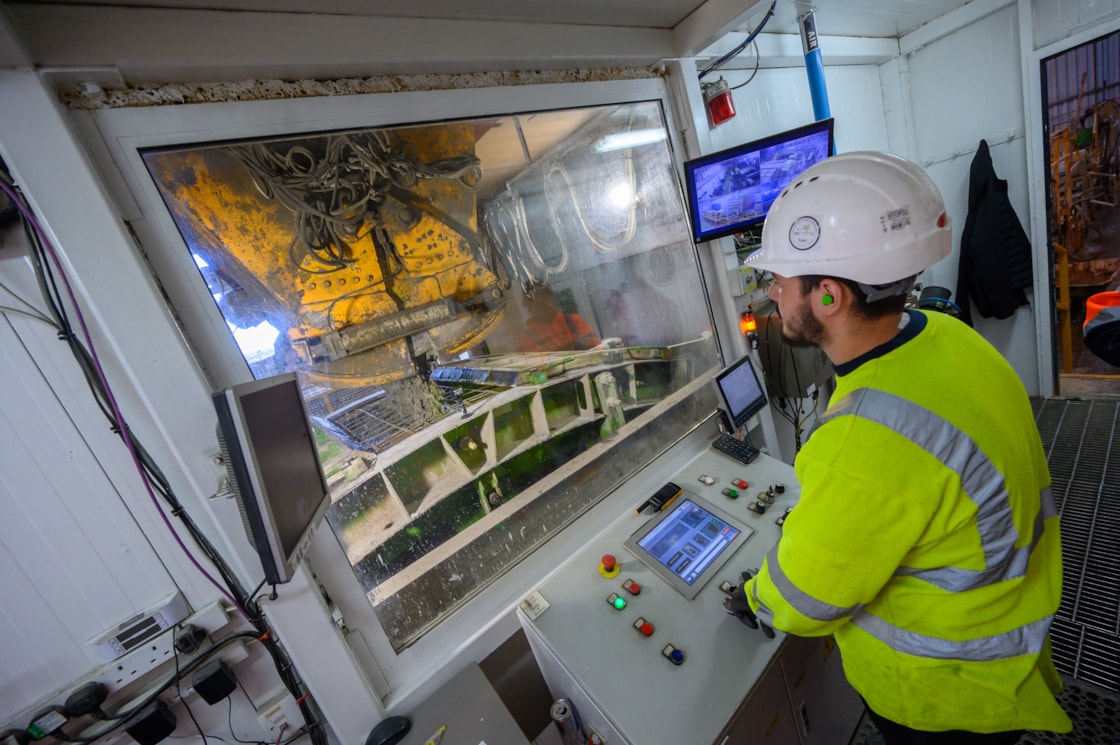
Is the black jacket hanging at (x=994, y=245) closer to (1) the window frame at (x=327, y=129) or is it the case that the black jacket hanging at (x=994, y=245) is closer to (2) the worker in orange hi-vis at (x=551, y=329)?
(1) the window frame at (x=327, y=129)

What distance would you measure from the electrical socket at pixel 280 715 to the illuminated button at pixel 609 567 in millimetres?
971

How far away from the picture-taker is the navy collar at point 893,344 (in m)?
0.83

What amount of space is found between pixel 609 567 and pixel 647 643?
26 centimetres

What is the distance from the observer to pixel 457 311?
1.44 metres

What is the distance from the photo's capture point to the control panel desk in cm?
98

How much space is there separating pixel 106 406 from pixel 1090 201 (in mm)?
7100

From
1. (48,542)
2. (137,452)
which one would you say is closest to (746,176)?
(137,452)

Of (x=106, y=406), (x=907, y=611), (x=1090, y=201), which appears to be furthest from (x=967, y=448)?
(x=1090, y=201)

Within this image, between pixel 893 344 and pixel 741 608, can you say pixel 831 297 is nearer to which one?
pixel 893 344

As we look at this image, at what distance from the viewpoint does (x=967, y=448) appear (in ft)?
2.36

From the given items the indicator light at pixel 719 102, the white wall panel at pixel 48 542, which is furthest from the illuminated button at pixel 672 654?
the indicator light at pixel 719 102

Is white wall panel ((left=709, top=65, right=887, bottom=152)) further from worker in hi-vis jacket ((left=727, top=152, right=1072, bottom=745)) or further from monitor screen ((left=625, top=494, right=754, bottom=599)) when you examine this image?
monitor screen ((left=625, top=494, right=754, bottom=599))

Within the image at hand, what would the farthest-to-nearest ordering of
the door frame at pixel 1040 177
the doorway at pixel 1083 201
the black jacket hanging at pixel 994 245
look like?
1. the doorway at pixel 1083 201
2. the black jacket hanging at pixel 994 245
3. the door frame at pixel 1040 177

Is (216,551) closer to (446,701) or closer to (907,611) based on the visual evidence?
(446,701)
